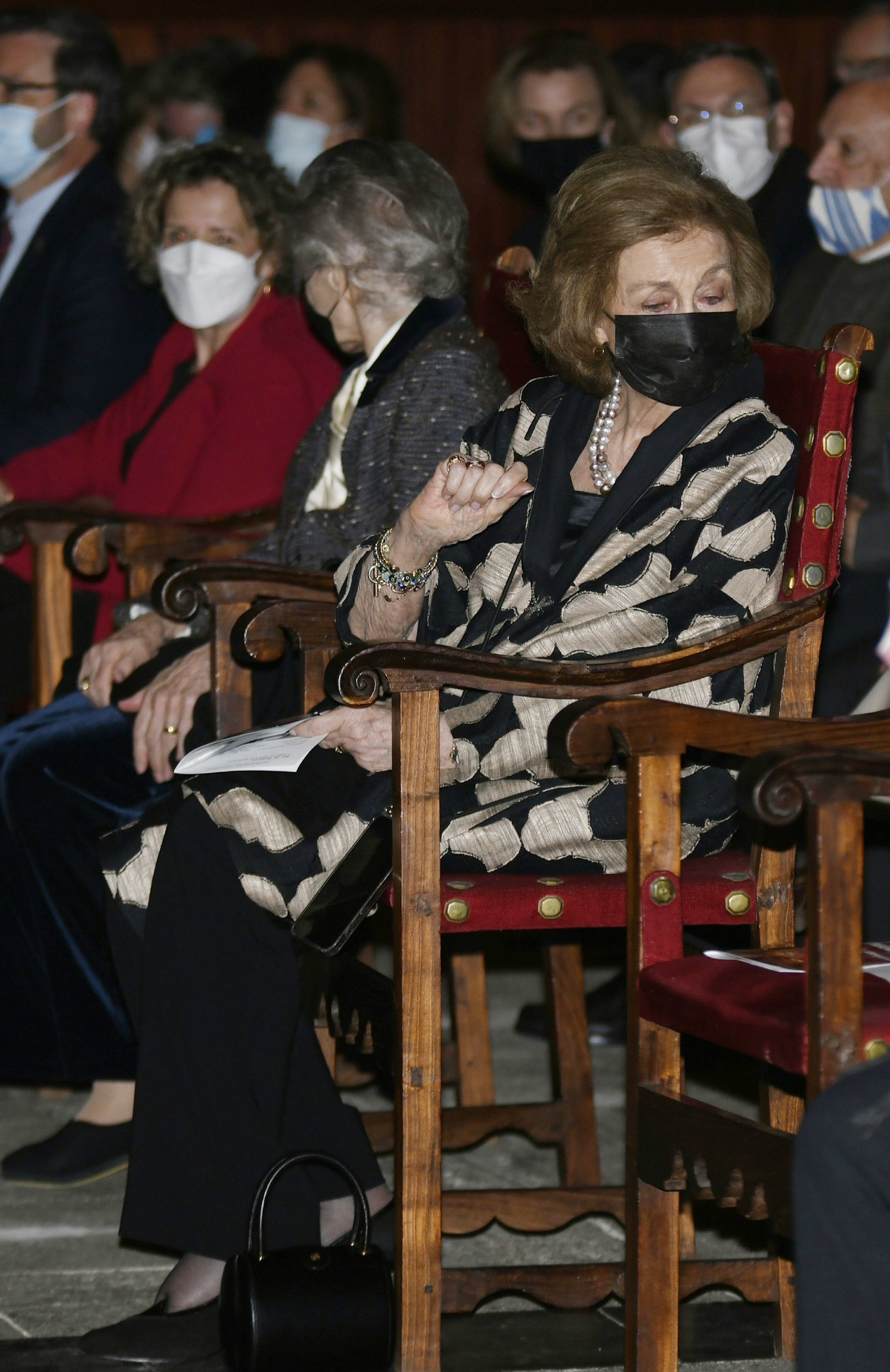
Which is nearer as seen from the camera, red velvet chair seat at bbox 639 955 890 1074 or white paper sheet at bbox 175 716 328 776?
red velvet chair seat at bbox 639 955 890 1074

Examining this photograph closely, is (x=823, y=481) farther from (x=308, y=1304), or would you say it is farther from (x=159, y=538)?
(x=159, y=538)

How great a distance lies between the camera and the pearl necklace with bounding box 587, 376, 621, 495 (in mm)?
2336

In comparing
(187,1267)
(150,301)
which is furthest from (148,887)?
(150,301)

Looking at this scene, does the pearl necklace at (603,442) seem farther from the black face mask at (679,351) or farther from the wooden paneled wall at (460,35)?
the wooden paneled wall at (460,35)

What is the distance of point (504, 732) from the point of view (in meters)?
2.19

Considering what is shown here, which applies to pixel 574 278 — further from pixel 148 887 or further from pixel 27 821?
pixel 27 821

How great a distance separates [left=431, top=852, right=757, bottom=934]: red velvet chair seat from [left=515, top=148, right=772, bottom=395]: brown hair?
2.27ft

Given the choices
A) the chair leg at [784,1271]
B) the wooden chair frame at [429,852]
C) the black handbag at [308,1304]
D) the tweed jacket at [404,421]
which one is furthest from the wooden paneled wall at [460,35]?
the black handbag at [308,1304]

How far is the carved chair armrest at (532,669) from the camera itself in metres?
1.98

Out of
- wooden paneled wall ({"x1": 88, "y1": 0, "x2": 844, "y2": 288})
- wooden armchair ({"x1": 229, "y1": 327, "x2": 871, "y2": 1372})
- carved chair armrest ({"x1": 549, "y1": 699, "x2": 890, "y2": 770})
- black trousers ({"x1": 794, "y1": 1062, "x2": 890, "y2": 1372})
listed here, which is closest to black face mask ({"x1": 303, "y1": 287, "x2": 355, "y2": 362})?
wooden armchair ({"x1": 229, "y1": 327, "x2": 871, "y2": 1372})

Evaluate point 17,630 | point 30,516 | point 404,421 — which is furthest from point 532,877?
point 17,630

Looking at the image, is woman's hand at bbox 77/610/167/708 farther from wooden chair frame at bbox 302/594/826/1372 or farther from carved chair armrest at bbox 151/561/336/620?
wooden chair frame at bbox 302/594/826/1372

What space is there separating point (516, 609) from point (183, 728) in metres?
0.64

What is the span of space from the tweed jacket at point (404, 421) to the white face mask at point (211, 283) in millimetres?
642
